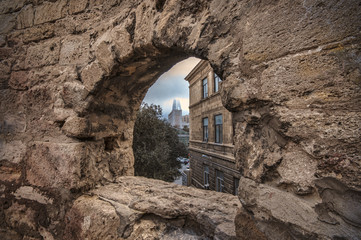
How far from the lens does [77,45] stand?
5.40 ft

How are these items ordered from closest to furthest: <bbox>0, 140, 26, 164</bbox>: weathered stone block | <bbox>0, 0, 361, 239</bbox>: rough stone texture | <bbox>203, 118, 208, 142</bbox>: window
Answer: <bbox>0, 0, 361, 239</bbox>: rough stone texture, <bbox>0, 140, 26, 164</bbox>: weathered stone block, <bbox>203, 118, 208, 142</bbox>: window

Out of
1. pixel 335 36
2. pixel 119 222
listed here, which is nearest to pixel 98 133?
pixel 119 222

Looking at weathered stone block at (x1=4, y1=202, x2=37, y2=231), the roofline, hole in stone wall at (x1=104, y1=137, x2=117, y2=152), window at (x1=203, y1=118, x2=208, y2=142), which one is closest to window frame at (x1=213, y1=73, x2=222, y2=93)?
the roofline

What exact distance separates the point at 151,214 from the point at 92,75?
119 centimetres

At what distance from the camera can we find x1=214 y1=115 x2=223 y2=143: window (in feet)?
31.7

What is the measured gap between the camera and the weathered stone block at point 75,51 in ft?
5.28

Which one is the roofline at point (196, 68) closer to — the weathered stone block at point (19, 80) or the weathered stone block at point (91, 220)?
the weathered stone block at point (19, 80)

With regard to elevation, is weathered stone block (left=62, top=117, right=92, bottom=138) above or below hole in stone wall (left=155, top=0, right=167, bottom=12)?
below

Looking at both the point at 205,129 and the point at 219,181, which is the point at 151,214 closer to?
the point at 219,181

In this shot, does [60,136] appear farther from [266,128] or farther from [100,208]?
[266,128]

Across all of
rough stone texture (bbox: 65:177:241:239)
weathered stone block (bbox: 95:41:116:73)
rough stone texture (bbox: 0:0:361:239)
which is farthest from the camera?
weathered stone block (bbox: 95:41:116:73)

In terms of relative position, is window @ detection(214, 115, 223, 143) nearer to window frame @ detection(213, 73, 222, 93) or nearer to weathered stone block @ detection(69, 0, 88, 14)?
window frame @ detection(213, 73, 222, 93)

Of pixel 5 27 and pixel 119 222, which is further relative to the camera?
pixel 5 27

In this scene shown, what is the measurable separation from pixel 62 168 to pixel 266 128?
1.54m
